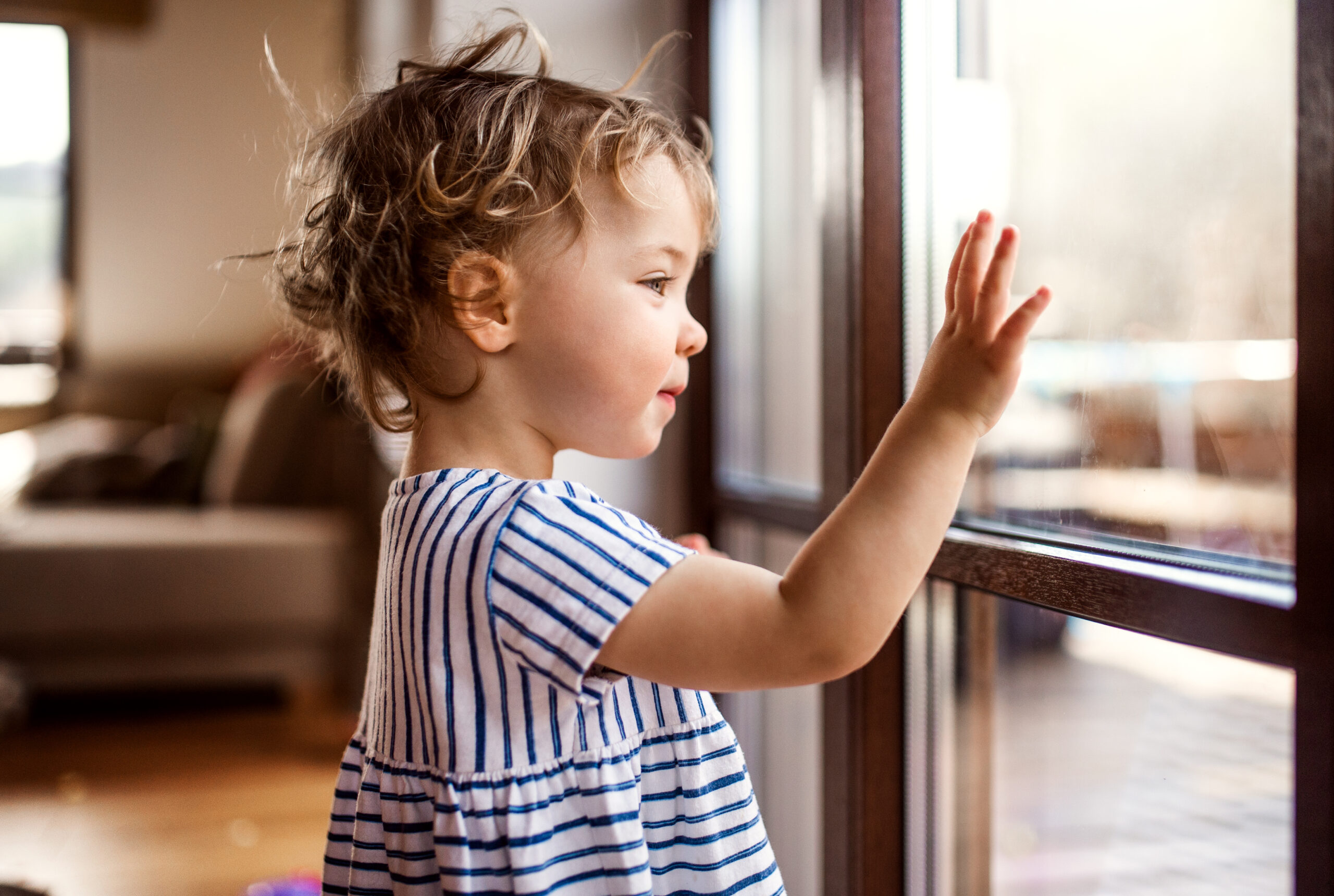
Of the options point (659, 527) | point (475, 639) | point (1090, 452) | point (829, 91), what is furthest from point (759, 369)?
point (475, 639)

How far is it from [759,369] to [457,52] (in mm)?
580

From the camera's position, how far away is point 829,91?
0.82m

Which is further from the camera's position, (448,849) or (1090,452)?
(1090,452)

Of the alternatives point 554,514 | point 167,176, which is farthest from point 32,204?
point 554,514

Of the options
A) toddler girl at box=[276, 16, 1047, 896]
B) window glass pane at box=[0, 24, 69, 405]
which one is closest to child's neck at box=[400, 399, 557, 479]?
toddler girl at box=[276, 16, 1047, 896]

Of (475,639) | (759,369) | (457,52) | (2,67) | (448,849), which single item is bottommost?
(448,849)

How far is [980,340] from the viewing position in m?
0.49

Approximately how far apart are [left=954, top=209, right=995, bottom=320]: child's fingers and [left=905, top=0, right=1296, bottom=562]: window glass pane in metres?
0.16

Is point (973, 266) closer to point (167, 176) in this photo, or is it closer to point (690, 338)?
point (690, 338)

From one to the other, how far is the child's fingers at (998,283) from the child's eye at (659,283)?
0.67ft

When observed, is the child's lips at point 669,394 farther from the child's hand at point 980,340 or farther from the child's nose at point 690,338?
the child's hand at point 980,340

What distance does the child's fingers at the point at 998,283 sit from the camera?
47 cm

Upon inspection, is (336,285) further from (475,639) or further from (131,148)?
(131,148)

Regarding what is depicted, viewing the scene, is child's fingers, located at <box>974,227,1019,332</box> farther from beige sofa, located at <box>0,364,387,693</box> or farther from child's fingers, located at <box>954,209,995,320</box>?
beige sofa, located at <box>0,364,387,693</box>
